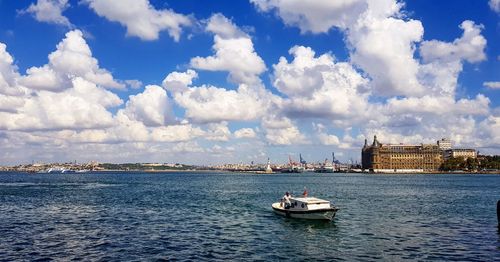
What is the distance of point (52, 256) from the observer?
38.9 metres

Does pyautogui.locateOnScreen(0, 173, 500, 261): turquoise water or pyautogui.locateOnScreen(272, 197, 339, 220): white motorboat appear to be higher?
pyautogui.locateOnScreen(272, 197, 339, 220): white motorboat

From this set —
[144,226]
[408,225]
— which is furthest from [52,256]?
[408,225]

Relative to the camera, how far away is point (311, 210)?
61.1 m

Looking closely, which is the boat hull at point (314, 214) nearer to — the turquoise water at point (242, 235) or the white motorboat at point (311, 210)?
the white motorboat at point (311, 210)

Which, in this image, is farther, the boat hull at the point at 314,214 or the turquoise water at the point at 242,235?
the boat hull at the point at 314,214

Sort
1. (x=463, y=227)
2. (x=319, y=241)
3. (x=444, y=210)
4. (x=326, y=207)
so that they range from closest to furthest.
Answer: (x=319, y=241) → (x=463, y=227) → (x=326, y=207) → (x=444, y=210)

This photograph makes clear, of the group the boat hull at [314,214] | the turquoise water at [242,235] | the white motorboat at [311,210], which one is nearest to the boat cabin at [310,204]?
the white motorboat at [311,210]

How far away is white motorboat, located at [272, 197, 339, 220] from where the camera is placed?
6022cm

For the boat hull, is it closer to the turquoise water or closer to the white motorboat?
the white motorboat

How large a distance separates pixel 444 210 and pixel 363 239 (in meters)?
35.1

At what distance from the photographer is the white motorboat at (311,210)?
60.2 m

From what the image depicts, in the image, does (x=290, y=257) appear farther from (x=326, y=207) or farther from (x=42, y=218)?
(x=42, y=218)

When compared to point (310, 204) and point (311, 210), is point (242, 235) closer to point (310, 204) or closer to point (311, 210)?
point (311, 210)

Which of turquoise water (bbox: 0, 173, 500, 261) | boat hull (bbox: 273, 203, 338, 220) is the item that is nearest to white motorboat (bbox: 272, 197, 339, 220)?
boat hull (bbox: 273, 203, 338, 220)
